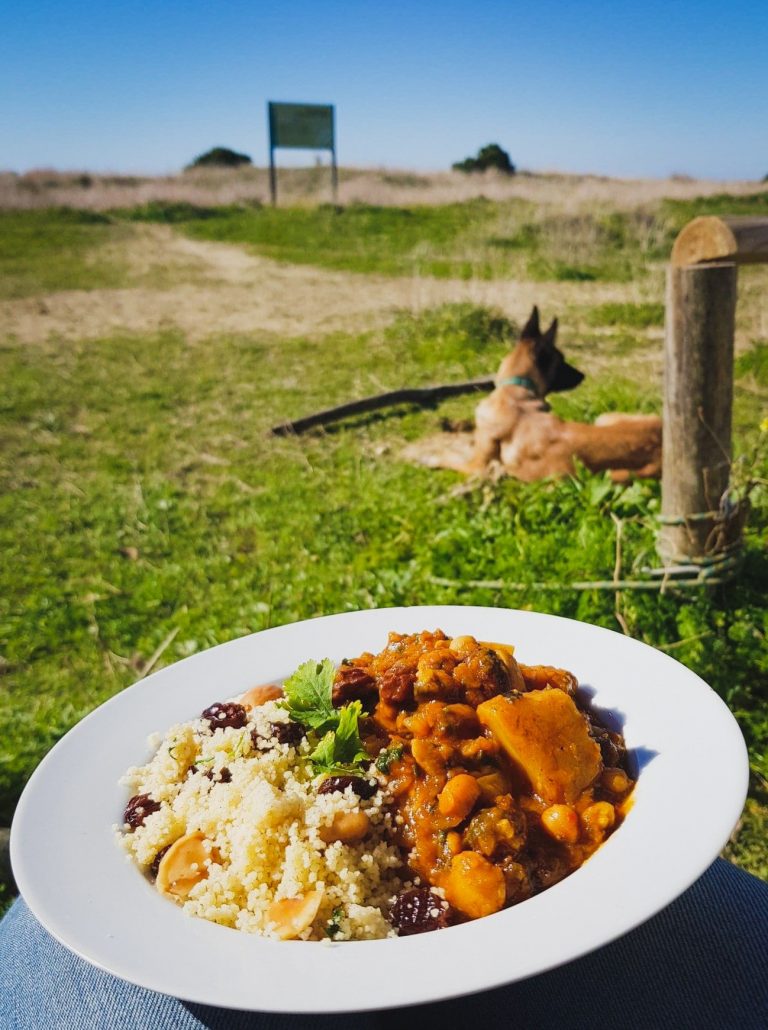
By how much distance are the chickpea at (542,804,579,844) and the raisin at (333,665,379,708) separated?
17.1 inches

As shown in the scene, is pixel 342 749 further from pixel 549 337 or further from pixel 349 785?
pixel 549 337

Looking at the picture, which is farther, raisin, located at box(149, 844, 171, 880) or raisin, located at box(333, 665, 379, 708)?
raisin, located at box(333, 665, 379, 708)

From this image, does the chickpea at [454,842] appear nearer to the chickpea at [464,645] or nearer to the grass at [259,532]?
the chickpea at [464,645]

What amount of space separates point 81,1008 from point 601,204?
51.6 feet

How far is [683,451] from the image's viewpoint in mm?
3893

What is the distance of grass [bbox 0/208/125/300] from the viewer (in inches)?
538

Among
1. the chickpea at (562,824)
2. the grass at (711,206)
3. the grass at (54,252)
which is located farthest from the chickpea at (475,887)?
the grass at (711,206)

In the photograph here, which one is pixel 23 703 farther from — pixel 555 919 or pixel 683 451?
pixel 555 919

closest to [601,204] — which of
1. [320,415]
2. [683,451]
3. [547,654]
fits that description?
[320,415]

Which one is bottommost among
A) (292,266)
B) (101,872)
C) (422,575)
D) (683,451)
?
(422,575)

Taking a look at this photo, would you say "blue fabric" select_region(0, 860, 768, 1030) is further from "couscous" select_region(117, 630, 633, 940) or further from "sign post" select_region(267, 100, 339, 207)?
"sign post" select_region(267, 100, 339, 207)

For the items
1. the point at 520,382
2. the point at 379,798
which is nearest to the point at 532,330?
the point at 520,382

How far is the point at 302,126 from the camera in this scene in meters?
15.9

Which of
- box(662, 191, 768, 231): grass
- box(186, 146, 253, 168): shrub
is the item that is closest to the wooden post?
box(662, 191, 768, 231): grass
